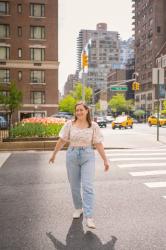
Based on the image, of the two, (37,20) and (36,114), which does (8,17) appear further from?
(36,114)

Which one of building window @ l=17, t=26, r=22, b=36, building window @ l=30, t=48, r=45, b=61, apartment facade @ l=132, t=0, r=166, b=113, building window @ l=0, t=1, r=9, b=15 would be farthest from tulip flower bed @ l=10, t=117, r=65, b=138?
apartment facade @ l=132, t=0, r=166, b=113

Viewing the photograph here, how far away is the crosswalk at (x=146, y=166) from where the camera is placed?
8.60 metres

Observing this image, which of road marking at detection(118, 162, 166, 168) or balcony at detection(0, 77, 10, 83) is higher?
balcony at detection(0, 77, 10, 83)

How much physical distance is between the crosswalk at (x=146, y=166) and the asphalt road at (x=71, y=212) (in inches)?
1.1

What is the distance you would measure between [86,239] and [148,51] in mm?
98585

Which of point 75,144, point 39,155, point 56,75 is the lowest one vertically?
point 39,155

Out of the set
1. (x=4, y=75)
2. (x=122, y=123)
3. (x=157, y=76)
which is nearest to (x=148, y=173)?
(x=157, y=76)

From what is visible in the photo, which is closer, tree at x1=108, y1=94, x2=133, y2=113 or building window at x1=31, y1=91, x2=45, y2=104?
building window at x1=31, y1=91, x2=45, y2=104

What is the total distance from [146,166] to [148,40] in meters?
93.5

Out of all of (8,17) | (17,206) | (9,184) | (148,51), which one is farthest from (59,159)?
(148,51)

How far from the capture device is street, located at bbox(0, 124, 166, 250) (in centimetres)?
474

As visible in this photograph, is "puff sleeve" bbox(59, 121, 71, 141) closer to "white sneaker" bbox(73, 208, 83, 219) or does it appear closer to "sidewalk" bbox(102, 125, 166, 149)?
"white sneaker" bbox(73, 208, 83, 219)

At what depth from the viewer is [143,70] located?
339 ft

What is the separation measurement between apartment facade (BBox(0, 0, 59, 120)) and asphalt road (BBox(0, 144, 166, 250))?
4351cm
